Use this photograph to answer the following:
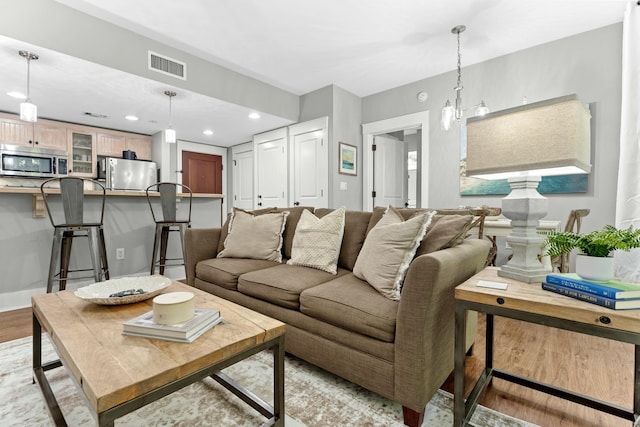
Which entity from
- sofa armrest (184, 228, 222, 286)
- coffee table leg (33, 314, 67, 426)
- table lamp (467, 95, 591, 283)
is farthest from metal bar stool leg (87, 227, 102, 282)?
table lamp (467, 95, 591, 283)

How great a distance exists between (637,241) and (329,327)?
1.19 metres

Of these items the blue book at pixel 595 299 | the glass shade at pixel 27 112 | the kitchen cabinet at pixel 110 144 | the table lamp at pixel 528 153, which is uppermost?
the kitchen cabinet at pixel 110 144

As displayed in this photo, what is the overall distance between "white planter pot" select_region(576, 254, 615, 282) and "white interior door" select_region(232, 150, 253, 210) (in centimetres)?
545

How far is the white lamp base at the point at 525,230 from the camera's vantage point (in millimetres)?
1231

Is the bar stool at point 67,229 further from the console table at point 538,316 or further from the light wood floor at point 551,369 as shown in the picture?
the console table at point 538,316

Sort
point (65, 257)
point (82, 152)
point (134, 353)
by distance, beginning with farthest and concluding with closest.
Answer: point (82, 152) → point (65, 257) → point (134, 353)

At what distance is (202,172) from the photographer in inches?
249

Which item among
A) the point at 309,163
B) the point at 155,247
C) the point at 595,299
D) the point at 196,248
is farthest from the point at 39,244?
the point at 595,299

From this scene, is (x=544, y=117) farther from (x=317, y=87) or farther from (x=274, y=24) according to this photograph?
(x=317, y=87)

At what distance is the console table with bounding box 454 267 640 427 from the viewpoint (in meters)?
0.86

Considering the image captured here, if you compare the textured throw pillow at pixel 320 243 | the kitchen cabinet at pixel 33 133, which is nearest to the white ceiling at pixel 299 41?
the kitchen cabinet at pixel 33 133

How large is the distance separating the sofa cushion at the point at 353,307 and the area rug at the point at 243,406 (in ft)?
1.07

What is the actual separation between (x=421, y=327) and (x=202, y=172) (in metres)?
6.02

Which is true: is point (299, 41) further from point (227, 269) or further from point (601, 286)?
point (601, 286)
